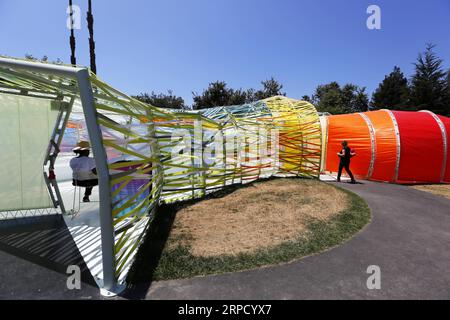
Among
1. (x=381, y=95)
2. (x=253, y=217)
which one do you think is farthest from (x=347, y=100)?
(x=253, y=217)

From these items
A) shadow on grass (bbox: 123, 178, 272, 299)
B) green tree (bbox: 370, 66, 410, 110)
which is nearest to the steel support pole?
shadow on grass (bbox: 123, 178, 272, 299)

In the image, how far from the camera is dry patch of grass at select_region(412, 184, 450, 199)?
8.41m

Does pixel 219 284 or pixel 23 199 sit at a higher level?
pixel 23 199

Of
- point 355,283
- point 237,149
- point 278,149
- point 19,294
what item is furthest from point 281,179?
point 19,294

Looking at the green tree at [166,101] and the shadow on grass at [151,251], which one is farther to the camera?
the green tree at [166,101]

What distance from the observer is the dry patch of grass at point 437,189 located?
8406 mm

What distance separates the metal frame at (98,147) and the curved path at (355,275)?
0.57 metres

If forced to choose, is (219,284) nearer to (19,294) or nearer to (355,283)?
(355,283)

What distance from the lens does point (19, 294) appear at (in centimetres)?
279

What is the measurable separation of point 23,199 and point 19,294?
3.26m

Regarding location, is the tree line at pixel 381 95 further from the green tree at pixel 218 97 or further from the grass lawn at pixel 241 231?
the grass lawn at pixel 241 231

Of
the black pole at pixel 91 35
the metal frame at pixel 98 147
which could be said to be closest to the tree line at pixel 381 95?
the black pole at pixel 91 35

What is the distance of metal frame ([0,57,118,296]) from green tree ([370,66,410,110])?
1583 inches

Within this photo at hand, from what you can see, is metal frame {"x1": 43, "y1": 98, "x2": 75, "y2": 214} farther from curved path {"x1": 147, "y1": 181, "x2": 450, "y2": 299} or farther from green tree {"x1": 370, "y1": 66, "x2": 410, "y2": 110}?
green tree {"x1": 370, "y1": 66, "x2": 410, "y2": 110}
